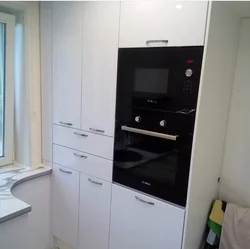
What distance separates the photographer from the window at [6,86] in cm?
203

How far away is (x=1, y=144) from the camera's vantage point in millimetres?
2221

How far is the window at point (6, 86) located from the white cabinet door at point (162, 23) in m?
1.00

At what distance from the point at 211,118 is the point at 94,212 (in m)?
1.14

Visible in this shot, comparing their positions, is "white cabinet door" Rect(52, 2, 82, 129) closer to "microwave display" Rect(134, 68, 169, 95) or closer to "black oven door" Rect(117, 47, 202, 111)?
"black oven door" Rect(117, 47, 202, 111)

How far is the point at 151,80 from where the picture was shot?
1.56 m

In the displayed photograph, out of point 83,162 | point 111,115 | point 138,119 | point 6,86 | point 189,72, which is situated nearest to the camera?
point 189,72

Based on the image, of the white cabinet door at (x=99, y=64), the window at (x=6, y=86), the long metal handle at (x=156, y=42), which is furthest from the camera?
A: the window at (x=6, y=86)

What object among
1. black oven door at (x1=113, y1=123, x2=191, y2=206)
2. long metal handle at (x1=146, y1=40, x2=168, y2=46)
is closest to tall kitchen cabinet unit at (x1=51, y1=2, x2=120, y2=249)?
black oven door at (x1=113, y1=123, x2=191, y2=206)

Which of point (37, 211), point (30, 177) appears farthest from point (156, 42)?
point (37, 211)

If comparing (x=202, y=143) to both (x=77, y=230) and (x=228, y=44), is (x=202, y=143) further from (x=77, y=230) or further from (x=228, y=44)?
(x=77, y=230)

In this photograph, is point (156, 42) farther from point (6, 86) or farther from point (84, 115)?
point (6, 86)

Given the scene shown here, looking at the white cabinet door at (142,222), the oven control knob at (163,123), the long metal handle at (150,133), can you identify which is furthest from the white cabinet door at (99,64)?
the white cabinet door at (142,222)

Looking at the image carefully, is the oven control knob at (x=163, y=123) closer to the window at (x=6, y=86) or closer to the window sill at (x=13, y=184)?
the window sill at (x=13, y=184)

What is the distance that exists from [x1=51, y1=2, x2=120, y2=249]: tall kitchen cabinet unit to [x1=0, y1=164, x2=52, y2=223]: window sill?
0.19m
